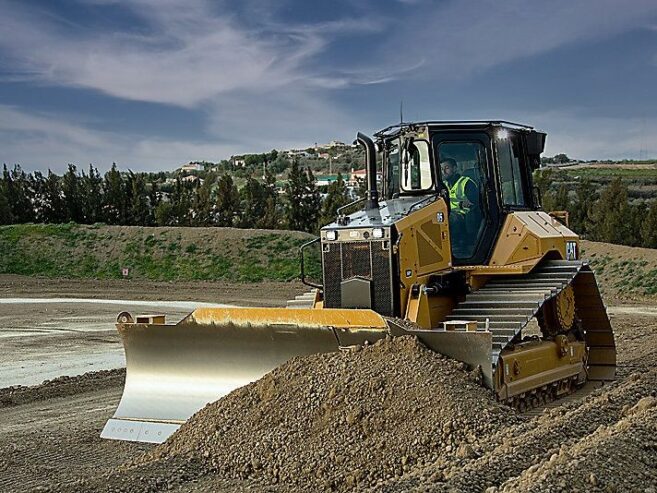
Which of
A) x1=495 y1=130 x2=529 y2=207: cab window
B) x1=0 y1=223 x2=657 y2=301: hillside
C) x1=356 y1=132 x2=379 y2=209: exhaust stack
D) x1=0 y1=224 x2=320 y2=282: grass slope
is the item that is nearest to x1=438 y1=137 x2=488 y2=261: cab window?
x1=495 y1=130 x2=529 y2=207: cab window

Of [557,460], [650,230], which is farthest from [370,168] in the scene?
[650,230]

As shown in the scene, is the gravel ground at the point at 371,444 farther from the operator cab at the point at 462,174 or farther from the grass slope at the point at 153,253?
the grass slope at the point at 153,253

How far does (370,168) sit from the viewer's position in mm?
8758

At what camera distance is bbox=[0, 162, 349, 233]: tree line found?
160ft

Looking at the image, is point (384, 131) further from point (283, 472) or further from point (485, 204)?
point (283, 472)

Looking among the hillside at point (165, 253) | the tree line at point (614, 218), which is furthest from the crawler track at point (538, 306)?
the tree line at point (614, 218)

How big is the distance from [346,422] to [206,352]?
231 cm

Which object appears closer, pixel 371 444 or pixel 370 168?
pixel 371 444

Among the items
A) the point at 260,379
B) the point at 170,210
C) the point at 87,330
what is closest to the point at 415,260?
the point at 260,379

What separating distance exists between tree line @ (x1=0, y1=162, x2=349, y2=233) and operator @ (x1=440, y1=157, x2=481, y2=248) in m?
38.3

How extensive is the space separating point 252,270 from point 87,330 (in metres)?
14.7

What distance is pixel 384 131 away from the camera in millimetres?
9570

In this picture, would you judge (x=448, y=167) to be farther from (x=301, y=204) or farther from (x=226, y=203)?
(x=226, y=203)

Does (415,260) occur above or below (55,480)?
above
